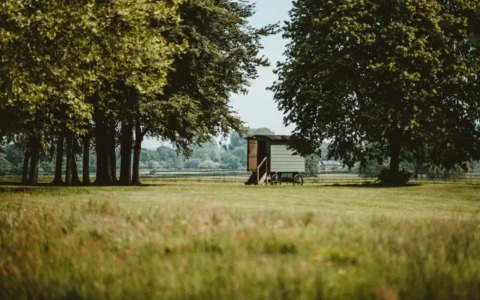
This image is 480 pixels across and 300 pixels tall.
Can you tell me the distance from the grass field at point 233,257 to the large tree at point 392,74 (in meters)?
Answer: 22.1

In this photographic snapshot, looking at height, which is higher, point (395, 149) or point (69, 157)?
point (395, 149)

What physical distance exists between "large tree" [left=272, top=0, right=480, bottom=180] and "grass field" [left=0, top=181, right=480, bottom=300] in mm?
22107

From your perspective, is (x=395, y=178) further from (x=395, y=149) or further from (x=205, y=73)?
(x=205, y=73)

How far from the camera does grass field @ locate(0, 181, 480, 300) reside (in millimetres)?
4797

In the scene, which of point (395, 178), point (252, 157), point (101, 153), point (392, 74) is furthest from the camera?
point (252, 157)

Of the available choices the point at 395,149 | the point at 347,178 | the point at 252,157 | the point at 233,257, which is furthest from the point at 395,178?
the point at 347,178

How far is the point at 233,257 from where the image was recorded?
19.2 feet

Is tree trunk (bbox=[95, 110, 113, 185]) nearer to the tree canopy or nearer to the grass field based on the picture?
the tree canopy

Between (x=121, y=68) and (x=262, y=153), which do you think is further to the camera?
(x=262, y=153)

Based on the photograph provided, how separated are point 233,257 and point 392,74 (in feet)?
84.9

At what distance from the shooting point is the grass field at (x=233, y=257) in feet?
15.7

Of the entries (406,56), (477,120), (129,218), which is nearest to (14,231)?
(129,218)

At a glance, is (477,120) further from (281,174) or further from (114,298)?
(114,298)

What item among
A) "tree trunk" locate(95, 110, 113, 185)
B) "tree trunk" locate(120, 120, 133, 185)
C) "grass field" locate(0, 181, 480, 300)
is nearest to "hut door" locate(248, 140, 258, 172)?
"tree trunk" locate(120, 120, 133, 185)
